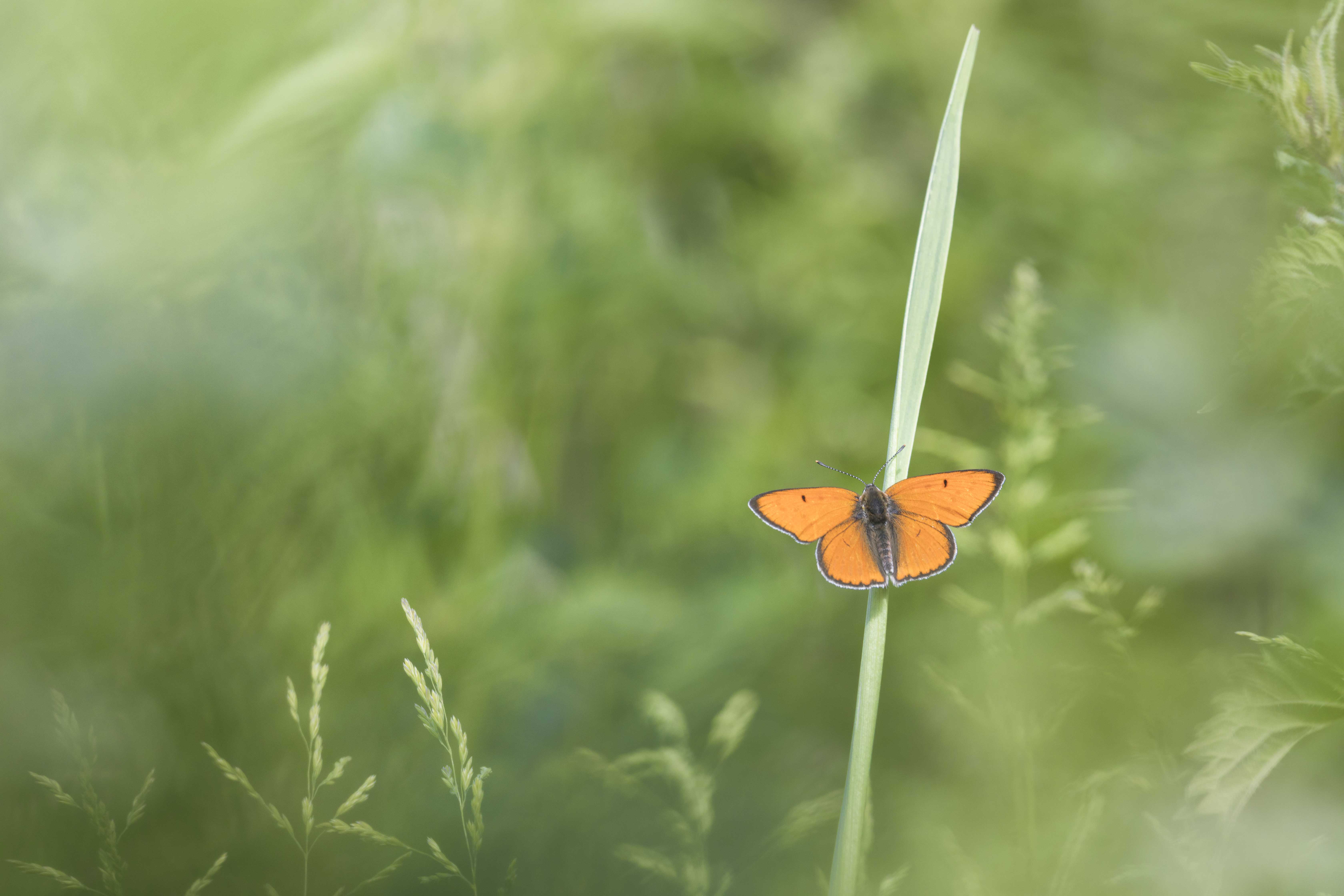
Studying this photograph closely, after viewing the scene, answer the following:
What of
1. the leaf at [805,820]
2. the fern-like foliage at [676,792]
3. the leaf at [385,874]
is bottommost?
the leaf at [805,820]

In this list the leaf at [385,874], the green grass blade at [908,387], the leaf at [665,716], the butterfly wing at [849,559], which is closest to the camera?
the green grass blade at [908,387]

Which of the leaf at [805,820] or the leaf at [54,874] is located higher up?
the leaf at [54,874]

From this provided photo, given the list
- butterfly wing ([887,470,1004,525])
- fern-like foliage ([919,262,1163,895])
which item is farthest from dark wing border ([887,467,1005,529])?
fern-like foliage ([919,262,1163,895])

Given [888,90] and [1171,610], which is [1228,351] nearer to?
[1171,610]

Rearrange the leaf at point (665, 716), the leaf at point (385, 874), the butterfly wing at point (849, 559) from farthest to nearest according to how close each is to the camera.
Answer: the leaf at point (665, 716) < the leaf at point (385, 874) < the butterfly wing at point (849, 559)

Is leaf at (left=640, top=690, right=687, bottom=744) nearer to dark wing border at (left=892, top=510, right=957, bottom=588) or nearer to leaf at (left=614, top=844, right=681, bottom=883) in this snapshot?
leaf at (left=614, top=844, right=681, bottom=883)

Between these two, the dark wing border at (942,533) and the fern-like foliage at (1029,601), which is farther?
the fern-like foliage at (1029,601)

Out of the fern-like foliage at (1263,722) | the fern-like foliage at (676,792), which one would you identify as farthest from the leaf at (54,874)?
the fern-like foliage at (1263,722)

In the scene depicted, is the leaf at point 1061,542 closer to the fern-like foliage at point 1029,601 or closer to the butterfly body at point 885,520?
the fern-like foliage at point 1029,601
